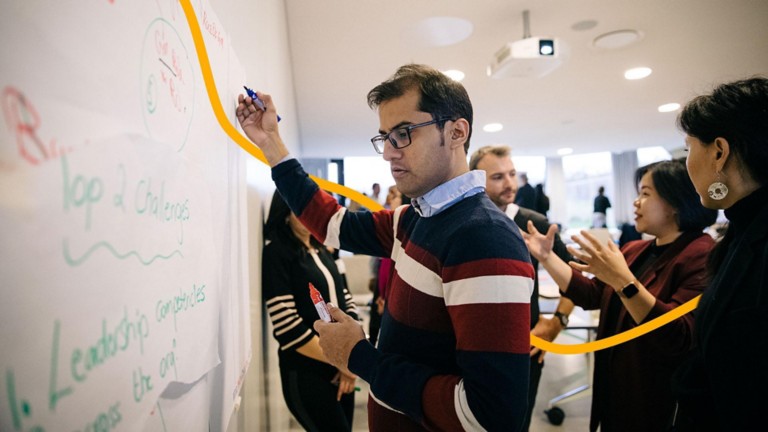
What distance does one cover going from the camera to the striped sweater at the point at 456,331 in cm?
64

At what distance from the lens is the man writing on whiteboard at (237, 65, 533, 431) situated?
647 millimetres

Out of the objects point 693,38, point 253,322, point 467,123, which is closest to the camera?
point 467,123

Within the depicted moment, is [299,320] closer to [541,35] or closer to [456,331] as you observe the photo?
[456,331]

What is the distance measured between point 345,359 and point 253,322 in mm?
548

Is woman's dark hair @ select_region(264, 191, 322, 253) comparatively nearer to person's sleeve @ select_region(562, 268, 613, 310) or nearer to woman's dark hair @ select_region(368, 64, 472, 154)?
woman's dark hair @ select_region(368, 64, 472, 154)

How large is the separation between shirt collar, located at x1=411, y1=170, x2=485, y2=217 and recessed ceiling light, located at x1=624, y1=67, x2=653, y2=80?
12.9 feet

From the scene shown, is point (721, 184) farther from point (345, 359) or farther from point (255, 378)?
point (255, 378)

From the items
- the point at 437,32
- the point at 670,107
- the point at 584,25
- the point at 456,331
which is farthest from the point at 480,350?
the point at 670,107

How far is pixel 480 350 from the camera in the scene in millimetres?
641

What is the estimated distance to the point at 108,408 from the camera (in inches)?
14.2

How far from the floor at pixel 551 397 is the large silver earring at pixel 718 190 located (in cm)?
169

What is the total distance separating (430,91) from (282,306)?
3.18 ft

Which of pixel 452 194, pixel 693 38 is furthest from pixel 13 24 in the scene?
pixel 693 38

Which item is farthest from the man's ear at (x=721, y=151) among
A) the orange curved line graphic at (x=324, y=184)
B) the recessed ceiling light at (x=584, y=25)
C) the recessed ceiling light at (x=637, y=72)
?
the recessed ceiling light at (x=637, y=72)
